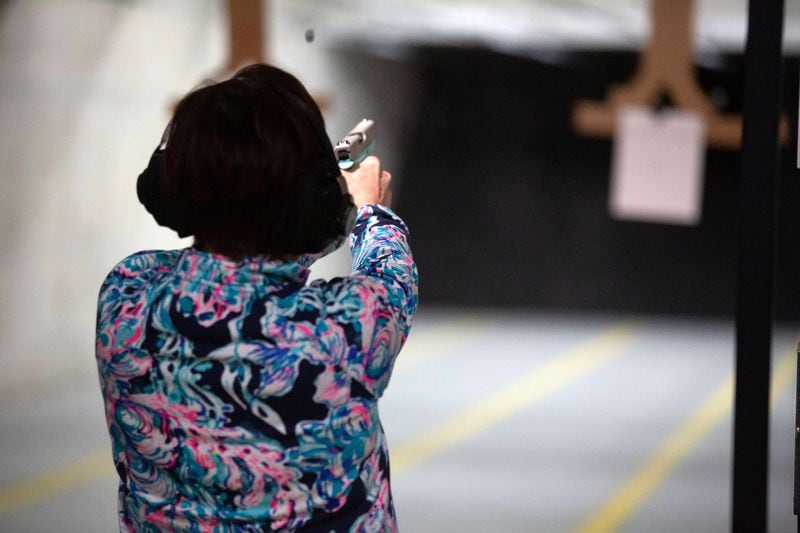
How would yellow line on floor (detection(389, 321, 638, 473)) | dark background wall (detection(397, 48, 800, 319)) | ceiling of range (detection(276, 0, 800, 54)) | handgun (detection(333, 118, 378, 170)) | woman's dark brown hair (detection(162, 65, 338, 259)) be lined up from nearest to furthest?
woman's dark brown hair (detection(162, 65, 338, 259)) < handgun (detection(333, 118, 378, 170)) < yellow line on floor (detection(389, 321, 638, 473)) < ceiling of range (detection(276, 0, 800, 54)) < dark background wall (detection(397, 48, 800, 319))

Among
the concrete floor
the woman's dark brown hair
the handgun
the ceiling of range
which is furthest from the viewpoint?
the ceiling of range

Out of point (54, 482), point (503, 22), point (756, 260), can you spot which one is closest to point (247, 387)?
point (756, 260)

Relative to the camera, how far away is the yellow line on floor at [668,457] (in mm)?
3264

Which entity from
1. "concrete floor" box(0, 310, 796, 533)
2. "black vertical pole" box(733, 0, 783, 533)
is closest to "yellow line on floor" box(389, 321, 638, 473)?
"concrete floor" box(0, 310, 796, 533)

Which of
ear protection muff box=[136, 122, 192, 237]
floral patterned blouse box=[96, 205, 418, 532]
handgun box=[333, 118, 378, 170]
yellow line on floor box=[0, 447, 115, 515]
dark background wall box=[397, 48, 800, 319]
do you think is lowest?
yellow line on floor box=[0, 447, 115, 515]

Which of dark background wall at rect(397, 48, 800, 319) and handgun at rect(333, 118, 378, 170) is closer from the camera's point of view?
handgun at rect(333, 118, 378, 170)

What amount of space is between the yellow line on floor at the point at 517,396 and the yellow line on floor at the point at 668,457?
28.0 inches

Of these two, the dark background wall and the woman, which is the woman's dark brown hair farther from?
the dark background wall

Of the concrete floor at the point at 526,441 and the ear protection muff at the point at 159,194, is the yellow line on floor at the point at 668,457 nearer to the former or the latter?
the concrete floor at the point at 526,441

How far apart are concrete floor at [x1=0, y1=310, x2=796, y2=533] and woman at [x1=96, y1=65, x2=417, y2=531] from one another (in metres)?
1.24

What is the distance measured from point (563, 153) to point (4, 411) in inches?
201

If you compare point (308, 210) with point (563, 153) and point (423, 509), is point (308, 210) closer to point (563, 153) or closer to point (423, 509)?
point (423, 509)

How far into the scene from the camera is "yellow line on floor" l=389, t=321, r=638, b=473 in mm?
4000

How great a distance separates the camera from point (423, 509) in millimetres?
3215
